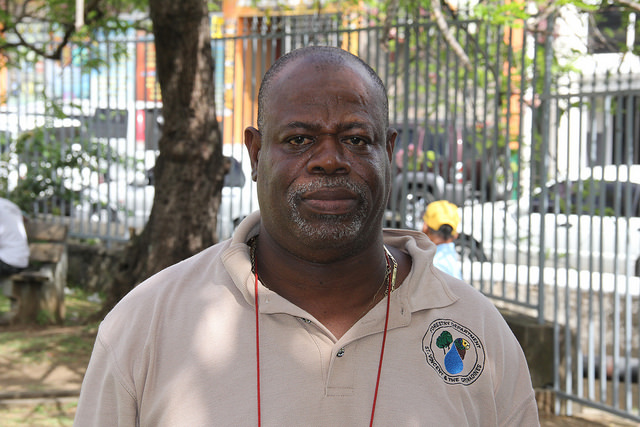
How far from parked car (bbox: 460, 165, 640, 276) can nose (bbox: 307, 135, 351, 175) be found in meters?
4.12

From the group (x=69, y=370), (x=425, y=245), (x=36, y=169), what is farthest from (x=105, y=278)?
(x=425, y=245)

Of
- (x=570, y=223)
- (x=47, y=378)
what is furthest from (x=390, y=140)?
(x=47, y=378)

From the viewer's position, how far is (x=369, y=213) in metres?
1.95

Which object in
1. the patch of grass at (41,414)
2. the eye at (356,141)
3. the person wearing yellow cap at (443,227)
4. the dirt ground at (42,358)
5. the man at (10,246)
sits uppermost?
the eye at (356,141)

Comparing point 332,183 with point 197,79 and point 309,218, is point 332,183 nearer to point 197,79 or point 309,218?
point 309,218

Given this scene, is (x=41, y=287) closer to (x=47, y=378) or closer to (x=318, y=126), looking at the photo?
(x=47, y=378)

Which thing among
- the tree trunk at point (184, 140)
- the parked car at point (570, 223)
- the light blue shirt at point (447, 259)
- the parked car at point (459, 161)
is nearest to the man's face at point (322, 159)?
the light blue shirt at point (447, 259)

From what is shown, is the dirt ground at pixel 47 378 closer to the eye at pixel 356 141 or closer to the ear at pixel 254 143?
the ear at pixel 254 143

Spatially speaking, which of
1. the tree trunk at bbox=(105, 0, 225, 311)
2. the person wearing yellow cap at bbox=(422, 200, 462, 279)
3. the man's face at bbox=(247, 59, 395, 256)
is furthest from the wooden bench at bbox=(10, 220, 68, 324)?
the man's face at bbox=(247, 59, 395, 256)

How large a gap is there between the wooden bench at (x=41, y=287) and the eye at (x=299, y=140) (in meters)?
6.89

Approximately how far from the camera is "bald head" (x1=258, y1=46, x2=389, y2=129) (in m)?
2.02

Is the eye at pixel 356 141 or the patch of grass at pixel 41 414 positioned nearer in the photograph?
the eye at pixel 356 141

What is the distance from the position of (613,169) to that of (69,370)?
178 inches

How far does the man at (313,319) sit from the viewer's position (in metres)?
1.82
